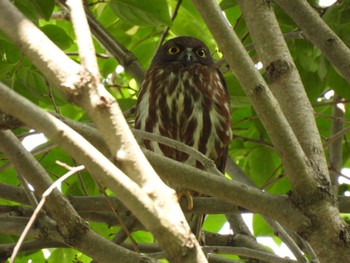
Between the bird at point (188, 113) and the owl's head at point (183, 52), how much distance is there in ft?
0.74

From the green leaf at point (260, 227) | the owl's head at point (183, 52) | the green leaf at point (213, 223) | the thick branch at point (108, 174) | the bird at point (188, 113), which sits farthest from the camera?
the owl's head at point (183, 52)

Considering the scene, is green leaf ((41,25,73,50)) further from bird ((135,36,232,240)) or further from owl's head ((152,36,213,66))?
owl's head ((152,36,213,66))

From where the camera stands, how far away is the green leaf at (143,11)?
3604 millimetres

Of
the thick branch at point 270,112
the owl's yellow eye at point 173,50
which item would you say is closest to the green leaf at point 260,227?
the owl's yellow eye at point 173,50

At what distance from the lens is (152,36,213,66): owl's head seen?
4836mm

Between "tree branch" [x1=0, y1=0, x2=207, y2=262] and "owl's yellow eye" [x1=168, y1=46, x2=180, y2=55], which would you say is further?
"owl's yellow eye" [x1=168, y1=46, x2=180, y2=55]

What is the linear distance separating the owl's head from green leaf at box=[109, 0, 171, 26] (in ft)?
3.59

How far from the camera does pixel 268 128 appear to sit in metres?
2.43

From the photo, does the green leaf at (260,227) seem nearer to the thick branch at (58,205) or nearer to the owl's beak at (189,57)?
the owl's beak at (189,57)

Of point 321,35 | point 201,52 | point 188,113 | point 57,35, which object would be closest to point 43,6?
point 57,35

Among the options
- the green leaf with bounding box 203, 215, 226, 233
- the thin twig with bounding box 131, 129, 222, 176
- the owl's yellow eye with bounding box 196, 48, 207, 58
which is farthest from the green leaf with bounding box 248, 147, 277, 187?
the thin twig with bounding box 131, 129, 222, 176

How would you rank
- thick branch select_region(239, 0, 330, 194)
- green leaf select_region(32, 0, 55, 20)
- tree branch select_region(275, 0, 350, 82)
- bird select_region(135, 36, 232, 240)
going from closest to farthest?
thick branch select_region(239, 0, 330, 194) < tree branch select_region(275, 0, 350, 82) < green leaf select_region(32, 0, 55, 20) < bird select_region(135, 36, 232, 240)

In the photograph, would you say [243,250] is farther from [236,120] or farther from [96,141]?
[236,120]

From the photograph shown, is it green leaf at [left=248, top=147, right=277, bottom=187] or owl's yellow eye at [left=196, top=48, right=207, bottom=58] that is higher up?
owl's yellow eye at [left=196, top=48, right=207, bottom=58]
